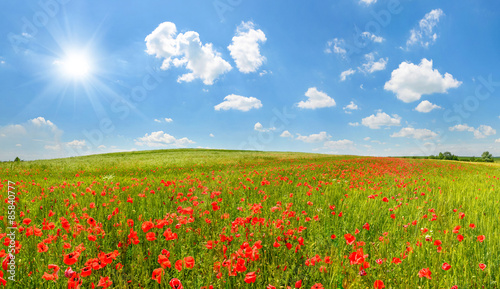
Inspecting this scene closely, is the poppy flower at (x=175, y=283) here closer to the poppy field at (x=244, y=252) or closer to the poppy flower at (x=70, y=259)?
the poppy field at (x=244, y=252)

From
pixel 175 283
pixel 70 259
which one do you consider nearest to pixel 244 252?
pixel 175 283

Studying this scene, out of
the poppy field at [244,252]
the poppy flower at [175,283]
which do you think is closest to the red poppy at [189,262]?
the poppy field at [244,252]

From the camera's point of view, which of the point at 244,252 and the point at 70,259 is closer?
the point at 70,259

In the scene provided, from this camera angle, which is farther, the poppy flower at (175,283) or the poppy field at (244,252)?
the poppy field at (244,252)

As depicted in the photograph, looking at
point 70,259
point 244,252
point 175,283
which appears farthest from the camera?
point 244,252

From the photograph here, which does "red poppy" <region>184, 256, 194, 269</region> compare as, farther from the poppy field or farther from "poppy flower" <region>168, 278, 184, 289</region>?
"poppy flower" <region>168, 278, 184, 289</region>

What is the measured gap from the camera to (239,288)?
190cm

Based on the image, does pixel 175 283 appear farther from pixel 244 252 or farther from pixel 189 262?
pixel 244 252

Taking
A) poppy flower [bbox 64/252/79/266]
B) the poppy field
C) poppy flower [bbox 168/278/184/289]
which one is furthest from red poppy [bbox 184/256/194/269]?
poppy flower [bbox 64/252/79/266]

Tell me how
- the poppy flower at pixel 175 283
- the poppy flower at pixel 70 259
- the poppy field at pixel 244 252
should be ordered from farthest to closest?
the poppy field at pixel 244 252 → the poppy flower at pixel 70 259 → the poppy flower at pixel 175 283

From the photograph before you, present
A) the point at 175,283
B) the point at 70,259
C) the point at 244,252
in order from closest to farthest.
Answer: the point at 175,283 < the point at 70,259 < the point at 244,252

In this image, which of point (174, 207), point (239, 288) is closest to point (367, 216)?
point (239, 288)

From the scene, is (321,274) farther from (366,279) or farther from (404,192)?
(404,192)

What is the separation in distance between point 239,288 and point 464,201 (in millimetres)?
5667
